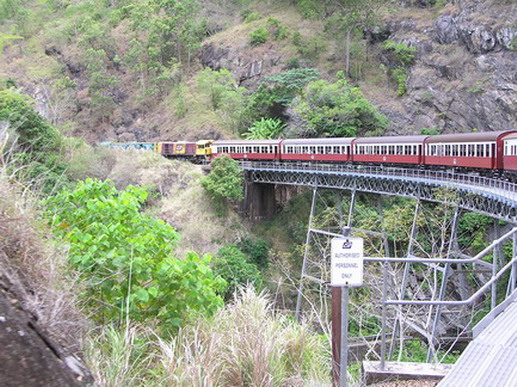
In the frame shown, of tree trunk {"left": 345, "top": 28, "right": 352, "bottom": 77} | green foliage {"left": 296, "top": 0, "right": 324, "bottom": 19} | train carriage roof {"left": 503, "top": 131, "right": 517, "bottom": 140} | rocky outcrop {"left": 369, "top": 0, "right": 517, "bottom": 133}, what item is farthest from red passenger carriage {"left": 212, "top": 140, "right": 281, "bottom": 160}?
green foliage {"left": 296, "top": 0, "right": 324, "bottom": 19}

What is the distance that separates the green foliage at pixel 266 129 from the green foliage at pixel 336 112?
2429mm

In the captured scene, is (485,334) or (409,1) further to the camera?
(409,1)

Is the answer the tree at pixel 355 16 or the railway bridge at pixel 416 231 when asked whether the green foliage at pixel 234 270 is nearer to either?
the railway bridge at pixel 416 231

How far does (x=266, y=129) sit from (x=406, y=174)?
15686mm

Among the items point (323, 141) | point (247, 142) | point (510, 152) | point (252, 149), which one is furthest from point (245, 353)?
point (247, 142)

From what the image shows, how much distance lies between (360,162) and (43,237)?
22441mm

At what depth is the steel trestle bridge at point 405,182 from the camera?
16975 mm

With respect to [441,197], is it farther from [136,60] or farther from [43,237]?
[136,60]

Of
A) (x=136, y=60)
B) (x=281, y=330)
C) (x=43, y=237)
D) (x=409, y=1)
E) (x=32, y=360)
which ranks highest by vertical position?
(x=409, y=1)

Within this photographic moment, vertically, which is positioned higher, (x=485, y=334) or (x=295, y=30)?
(x=295, y=30)

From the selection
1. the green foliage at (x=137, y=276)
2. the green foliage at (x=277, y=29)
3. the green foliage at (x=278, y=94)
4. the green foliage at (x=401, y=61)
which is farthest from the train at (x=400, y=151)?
the green foliage at (x=277, y=29)

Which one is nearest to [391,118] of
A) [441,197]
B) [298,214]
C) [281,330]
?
[298,214]

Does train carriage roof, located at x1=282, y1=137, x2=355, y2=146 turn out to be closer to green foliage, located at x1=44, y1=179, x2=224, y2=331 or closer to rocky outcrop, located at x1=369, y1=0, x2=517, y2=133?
rocky outcrop, located at x1=369, y1=0, x2=517, y2=133

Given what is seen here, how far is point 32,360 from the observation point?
2.97 metres
